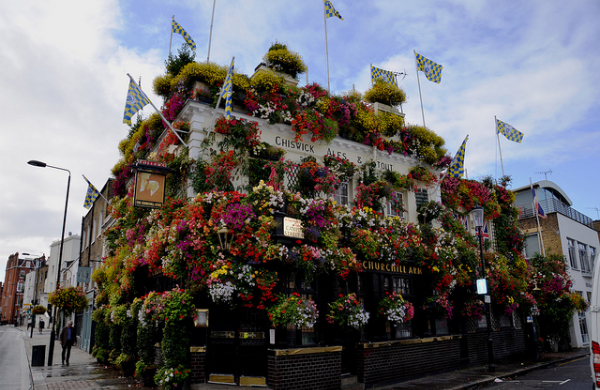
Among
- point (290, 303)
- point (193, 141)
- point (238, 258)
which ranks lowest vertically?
point (290, 303)

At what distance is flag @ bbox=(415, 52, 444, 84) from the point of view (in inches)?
775

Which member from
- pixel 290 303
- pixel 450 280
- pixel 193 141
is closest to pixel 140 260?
pixel 193 141

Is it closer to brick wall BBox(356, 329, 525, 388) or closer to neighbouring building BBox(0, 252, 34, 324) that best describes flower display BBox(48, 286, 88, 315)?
brick wall BBox(356, 329, 525, 388)

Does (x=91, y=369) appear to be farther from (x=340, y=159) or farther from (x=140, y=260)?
(x=340, y=159)

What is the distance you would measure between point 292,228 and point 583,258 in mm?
28891

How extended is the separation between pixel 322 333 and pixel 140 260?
637 cm

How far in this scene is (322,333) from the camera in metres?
12.1

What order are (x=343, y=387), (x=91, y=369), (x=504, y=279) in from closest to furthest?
(x=343, y=387), (x=91, y=369), (x=504, y=279)

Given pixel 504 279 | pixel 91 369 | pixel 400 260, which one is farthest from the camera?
pixel 504 279

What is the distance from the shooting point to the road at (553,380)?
1234cm

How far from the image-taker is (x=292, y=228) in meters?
11.6

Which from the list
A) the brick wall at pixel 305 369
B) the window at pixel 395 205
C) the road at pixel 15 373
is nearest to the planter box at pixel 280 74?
the window at pixel 395 205

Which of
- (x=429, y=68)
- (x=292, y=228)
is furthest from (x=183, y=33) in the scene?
(x=429, y=68)

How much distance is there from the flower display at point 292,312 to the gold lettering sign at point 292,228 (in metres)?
1.64
